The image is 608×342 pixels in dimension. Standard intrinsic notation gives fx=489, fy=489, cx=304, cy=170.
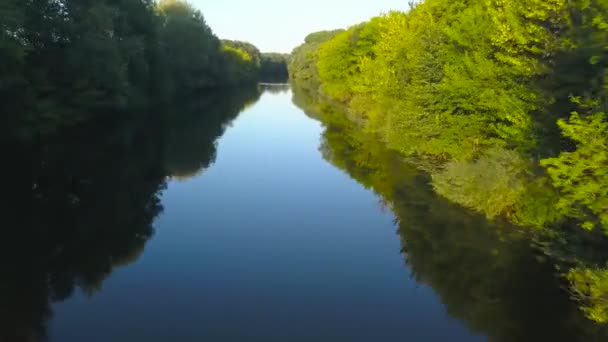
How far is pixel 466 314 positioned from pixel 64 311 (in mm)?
9822

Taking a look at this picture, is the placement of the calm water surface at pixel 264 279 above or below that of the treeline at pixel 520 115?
below

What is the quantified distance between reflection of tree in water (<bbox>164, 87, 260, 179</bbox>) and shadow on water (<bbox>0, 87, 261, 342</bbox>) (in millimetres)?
94

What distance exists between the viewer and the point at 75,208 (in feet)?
63.8

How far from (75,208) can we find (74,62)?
22.4m

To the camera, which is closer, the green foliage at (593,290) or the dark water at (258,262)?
the green foliage at (593,290)

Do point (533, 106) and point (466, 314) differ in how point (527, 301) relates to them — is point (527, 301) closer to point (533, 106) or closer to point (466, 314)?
point (466, 314)

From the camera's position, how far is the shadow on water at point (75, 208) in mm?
12641

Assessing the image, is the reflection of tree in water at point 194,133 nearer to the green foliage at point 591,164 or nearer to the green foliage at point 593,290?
the green foliage at point 593,290

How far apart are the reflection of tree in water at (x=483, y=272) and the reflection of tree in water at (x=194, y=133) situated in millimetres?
11955

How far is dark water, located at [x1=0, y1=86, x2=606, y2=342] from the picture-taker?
448 inches

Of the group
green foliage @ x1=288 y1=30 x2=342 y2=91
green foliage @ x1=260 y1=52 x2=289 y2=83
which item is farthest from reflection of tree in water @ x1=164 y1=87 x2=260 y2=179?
green foliage @ x1=260 y1=52 x2=289 y2=83

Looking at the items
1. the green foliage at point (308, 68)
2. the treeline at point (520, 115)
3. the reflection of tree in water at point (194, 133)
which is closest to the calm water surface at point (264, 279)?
the treeline at point (520, 115)

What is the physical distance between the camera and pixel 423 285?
46.0 ft

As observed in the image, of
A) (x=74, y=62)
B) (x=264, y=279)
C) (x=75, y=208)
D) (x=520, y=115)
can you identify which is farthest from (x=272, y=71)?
(x=264, y=279)
